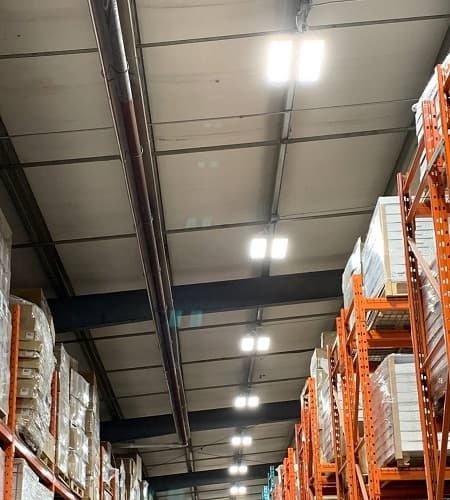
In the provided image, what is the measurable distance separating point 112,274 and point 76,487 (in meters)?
2.87

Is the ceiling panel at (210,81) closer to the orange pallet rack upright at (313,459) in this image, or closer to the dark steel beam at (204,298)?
the dark steel beam at (204,298)

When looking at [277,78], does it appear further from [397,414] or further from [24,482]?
[24,482]

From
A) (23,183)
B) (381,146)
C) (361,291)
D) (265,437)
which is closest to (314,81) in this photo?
(381,146)

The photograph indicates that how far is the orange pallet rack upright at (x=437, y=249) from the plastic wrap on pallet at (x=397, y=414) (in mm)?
211

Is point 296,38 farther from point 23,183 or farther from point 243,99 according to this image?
point 23,183

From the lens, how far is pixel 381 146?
8.60m

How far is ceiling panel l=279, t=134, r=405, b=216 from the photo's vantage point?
852cm

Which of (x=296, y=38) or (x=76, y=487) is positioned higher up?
(x=296, y=38)

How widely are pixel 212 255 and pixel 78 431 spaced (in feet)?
9.60

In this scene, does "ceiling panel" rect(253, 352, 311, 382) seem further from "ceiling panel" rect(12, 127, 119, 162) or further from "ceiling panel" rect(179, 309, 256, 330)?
"ceiling panel" rect(12, 127, 119, 162)

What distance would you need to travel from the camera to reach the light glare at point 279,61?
7.02m

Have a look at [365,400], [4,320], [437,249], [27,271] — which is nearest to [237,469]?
[27,271]

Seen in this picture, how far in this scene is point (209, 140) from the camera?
8133mm

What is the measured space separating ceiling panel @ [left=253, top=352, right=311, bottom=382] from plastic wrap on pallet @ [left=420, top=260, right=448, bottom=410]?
9.79 m
